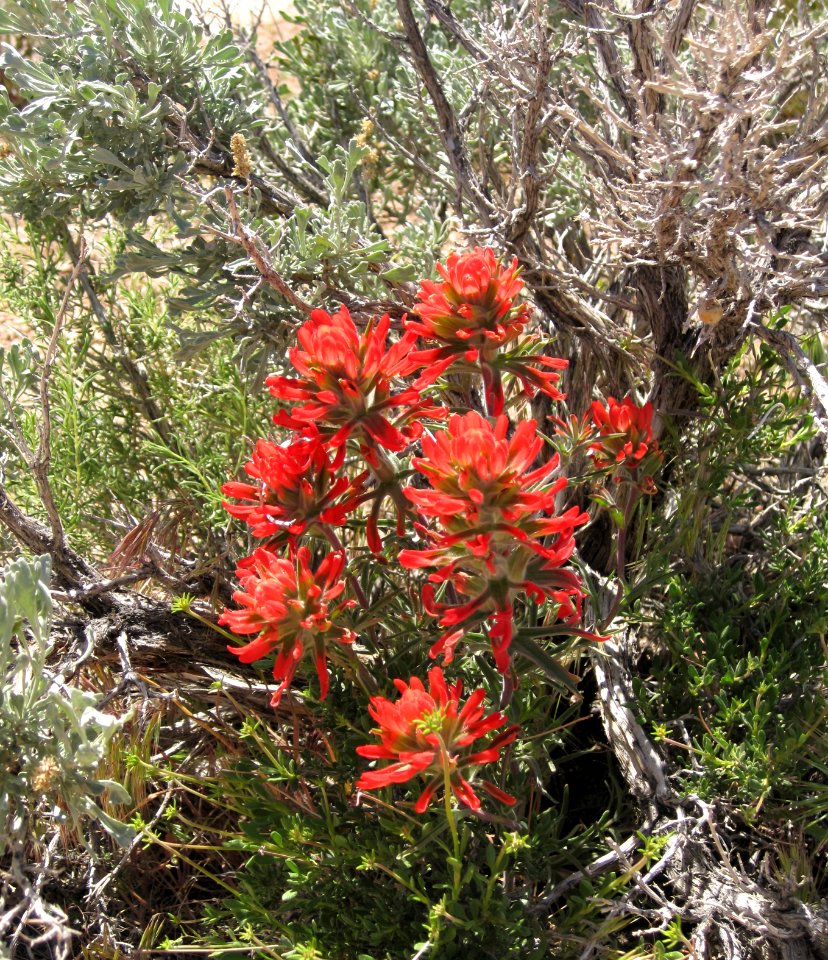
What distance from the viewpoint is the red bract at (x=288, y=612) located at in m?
1.10

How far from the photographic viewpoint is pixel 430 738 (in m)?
1.08

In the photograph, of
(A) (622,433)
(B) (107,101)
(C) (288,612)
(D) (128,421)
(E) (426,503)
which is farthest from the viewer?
(D) (128,421)

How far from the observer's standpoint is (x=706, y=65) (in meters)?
1.34

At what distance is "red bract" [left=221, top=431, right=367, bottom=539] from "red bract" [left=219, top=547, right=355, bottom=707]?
4 centimetres

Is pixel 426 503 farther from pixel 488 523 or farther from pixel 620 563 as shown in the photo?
pixel 620 563

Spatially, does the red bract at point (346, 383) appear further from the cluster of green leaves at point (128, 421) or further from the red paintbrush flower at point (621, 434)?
the cluster of green leaves at point (128, 421)

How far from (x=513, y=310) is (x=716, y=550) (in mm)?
772

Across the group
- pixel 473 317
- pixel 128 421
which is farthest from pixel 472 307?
pixel 128 421

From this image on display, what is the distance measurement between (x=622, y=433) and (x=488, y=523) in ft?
1.36

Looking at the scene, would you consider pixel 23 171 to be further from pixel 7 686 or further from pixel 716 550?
pixel 716 550

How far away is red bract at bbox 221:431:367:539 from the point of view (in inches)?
46.0

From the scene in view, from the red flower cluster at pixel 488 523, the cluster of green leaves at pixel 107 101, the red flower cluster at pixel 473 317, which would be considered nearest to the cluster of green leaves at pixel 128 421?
the cluster of green leaves at pixel 107 101

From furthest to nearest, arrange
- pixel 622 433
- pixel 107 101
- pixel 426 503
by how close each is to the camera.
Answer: pixel 107 101, pixel 622 433, pixel 426 503

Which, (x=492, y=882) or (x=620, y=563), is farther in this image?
(x=620, y=563)
